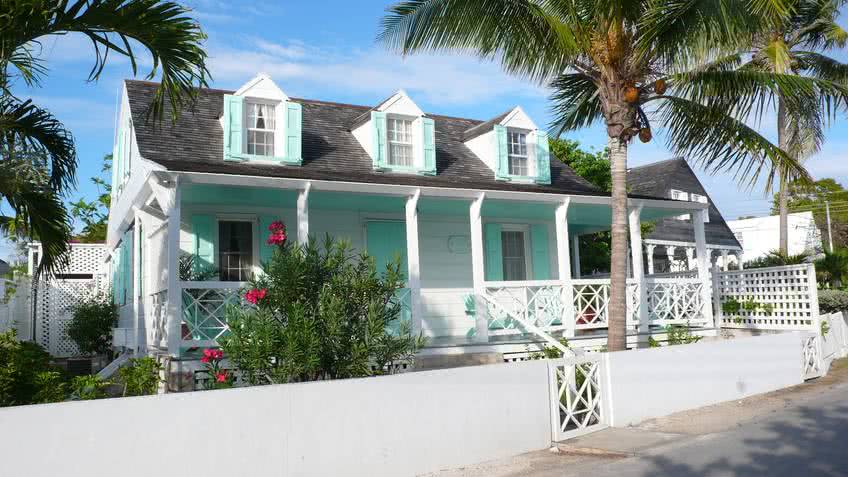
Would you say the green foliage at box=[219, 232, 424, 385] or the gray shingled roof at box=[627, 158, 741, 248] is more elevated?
the gray shingled roof at box=[627, 158, 741, 248]

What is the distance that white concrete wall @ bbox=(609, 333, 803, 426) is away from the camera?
10.3 m

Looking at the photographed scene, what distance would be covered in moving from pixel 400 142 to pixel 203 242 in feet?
15.1

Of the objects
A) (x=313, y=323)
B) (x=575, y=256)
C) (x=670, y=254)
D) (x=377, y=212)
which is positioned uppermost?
(x=377, y=212)

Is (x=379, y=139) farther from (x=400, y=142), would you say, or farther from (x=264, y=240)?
(x=264, y=240)

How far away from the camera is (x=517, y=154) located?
16906 mm

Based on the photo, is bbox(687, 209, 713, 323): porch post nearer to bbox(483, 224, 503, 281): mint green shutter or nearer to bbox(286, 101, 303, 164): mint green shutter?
bbox(483, 224, 503, 281): mint green shutter

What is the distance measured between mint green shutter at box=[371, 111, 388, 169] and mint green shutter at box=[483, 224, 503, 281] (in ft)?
10.4

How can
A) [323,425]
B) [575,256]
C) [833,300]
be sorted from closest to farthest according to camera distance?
1. [323,425]
2. [833,300]
3. [575,256]

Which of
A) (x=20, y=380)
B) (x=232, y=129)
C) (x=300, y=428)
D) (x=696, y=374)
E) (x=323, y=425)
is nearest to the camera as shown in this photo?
(x=300, y=428)

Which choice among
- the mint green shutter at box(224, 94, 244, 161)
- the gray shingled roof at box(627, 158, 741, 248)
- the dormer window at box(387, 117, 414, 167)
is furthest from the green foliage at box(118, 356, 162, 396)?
the gray shingled roof at box(627, 158, 741, 248)

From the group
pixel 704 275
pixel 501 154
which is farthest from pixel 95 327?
pixel 704 275

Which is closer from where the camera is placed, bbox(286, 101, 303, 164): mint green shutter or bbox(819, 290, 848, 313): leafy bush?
bbox(286, 101, 303, 164): mint green shutter

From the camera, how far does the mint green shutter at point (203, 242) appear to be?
13391 millimetres

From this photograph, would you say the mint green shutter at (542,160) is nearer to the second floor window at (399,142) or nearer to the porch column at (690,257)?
the second floor window at (399,142)
